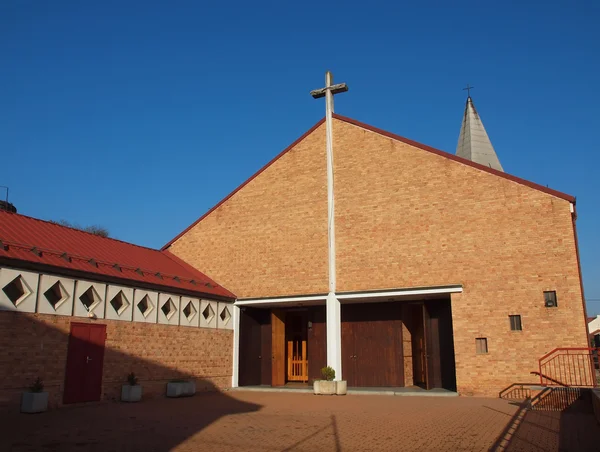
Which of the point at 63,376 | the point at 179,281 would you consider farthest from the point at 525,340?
the point at 63,376

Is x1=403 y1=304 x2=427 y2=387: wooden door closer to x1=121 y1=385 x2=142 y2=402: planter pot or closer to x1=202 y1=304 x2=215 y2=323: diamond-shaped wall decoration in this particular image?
x1=202 y1=304 x2=215 y2=323: diamond-shaped wall decoration

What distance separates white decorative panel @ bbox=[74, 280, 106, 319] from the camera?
15516 mm

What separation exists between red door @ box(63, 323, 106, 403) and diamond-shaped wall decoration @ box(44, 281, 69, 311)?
2.55ft

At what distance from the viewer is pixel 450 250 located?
754 inches

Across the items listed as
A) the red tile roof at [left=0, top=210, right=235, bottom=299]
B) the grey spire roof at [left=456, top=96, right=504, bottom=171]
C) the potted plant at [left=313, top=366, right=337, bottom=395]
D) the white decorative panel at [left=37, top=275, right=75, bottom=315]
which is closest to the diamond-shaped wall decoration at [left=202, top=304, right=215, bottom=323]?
the red tile roof at [left=0, top=210, right=235, bottom=299]

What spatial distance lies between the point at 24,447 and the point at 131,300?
8514mm

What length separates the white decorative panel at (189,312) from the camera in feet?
65.1

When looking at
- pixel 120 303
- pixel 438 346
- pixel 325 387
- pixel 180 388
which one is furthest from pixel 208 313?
pixel 438 346

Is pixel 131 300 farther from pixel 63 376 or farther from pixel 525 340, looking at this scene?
pixel 525 340

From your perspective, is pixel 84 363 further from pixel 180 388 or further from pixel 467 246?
pixel 467 246

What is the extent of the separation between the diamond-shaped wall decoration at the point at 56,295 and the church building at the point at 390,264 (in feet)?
28.7

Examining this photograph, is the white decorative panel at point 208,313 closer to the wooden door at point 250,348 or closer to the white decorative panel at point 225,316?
the white decorative panel at point 225,316

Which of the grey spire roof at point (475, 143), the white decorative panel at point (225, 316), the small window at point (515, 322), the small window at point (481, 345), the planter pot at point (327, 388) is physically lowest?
the planter pot at point (327, 388)

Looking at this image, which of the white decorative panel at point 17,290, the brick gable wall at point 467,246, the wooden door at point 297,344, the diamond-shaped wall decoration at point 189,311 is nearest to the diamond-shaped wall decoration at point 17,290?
the white decorative panel at point 17,290
